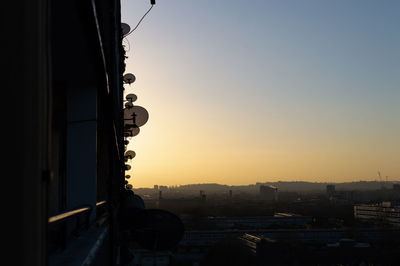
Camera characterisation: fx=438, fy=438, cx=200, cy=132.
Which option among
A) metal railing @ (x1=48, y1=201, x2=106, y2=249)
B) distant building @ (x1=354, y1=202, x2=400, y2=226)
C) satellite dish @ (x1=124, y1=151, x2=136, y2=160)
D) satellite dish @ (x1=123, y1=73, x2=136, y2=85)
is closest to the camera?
metal railing @ (x1=48, y1=201, x2=106, y2=249)

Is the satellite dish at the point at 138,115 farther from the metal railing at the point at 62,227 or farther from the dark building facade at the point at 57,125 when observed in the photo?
the metal railing at the point at 62,227

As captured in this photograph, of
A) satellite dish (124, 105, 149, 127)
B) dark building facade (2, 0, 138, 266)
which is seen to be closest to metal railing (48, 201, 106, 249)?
dark building facade (2, 0, 138, 266)

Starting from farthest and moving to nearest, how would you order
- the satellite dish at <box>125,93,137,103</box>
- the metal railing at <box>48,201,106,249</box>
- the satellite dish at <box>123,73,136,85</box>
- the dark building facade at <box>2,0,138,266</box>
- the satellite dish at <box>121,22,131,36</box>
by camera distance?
the satellite dish at <box>125,93,137,103</box> < the satellite dish at <box>123,73,136,85</box> < the satellite dish at <box>121,22,131,36</box> < the metal railing at <box>48,201,106,249</box> < the dark building facade at <box>2,0,138,266</box>

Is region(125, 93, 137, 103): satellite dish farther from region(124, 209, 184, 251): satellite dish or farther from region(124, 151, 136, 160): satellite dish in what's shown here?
region(124, 209, 184, 251): satellite dish

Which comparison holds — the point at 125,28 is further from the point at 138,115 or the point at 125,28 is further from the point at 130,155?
the point at 130,155

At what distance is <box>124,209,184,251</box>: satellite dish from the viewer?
350 inches

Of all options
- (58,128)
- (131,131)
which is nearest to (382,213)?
(131,131)

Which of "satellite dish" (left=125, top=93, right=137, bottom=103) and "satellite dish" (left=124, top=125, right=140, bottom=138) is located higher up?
"satellite dish" (left=125, top=93, right=137, bottom=103)

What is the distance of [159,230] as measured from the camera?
8945 mm

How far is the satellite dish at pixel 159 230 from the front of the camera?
29.2ft

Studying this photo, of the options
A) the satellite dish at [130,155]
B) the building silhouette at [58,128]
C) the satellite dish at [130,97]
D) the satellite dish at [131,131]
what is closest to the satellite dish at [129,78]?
the satellite dish at [130,97]

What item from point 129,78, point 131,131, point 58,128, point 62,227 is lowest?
point 62,227

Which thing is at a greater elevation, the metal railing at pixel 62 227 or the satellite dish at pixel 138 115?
A: the satellite dish at pixel 138 115

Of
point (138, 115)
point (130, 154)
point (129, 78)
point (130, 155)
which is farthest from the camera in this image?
point (130, 154)
